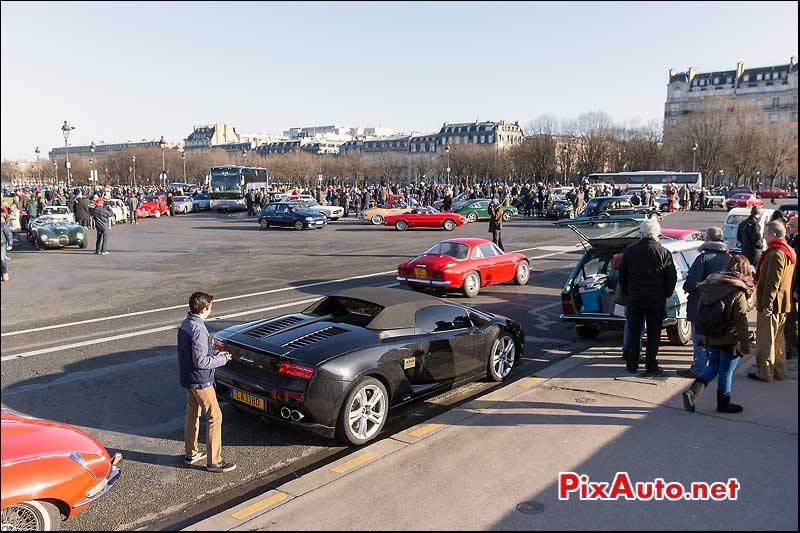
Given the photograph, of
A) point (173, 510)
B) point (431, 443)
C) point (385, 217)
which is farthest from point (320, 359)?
point (385, 217)

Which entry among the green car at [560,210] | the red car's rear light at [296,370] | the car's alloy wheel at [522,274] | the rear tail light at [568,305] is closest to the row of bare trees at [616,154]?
the green car at [560,210]

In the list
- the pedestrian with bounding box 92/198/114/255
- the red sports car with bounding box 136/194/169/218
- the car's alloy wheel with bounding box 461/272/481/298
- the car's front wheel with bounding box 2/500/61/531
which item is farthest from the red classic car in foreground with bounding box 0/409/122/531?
the red sports car with bounding box 136/194/169/218

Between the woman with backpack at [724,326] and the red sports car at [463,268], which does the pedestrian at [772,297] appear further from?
the red sports car at [463,268]

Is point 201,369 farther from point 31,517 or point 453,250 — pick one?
point 453,250

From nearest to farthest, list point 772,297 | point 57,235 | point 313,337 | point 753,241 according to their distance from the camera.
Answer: point 313,337, point 772,297, point 753,241, point 57,235

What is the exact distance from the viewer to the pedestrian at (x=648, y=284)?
775cm

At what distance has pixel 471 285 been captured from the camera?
48.5 feet

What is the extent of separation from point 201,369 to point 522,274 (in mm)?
11763

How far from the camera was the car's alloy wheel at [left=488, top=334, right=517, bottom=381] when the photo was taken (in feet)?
27.2

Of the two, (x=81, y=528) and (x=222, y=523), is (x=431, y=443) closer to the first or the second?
(x=222, y=523)

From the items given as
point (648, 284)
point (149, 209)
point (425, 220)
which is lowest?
point (648, 284)

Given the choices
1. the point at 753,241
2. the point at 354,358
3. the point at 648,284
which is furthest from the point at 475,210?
the point at 354,358

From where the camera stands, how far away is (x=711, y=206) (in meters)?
51.2

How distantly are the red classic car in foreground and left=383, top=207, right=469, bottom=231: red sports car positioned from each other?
94.8 ft
